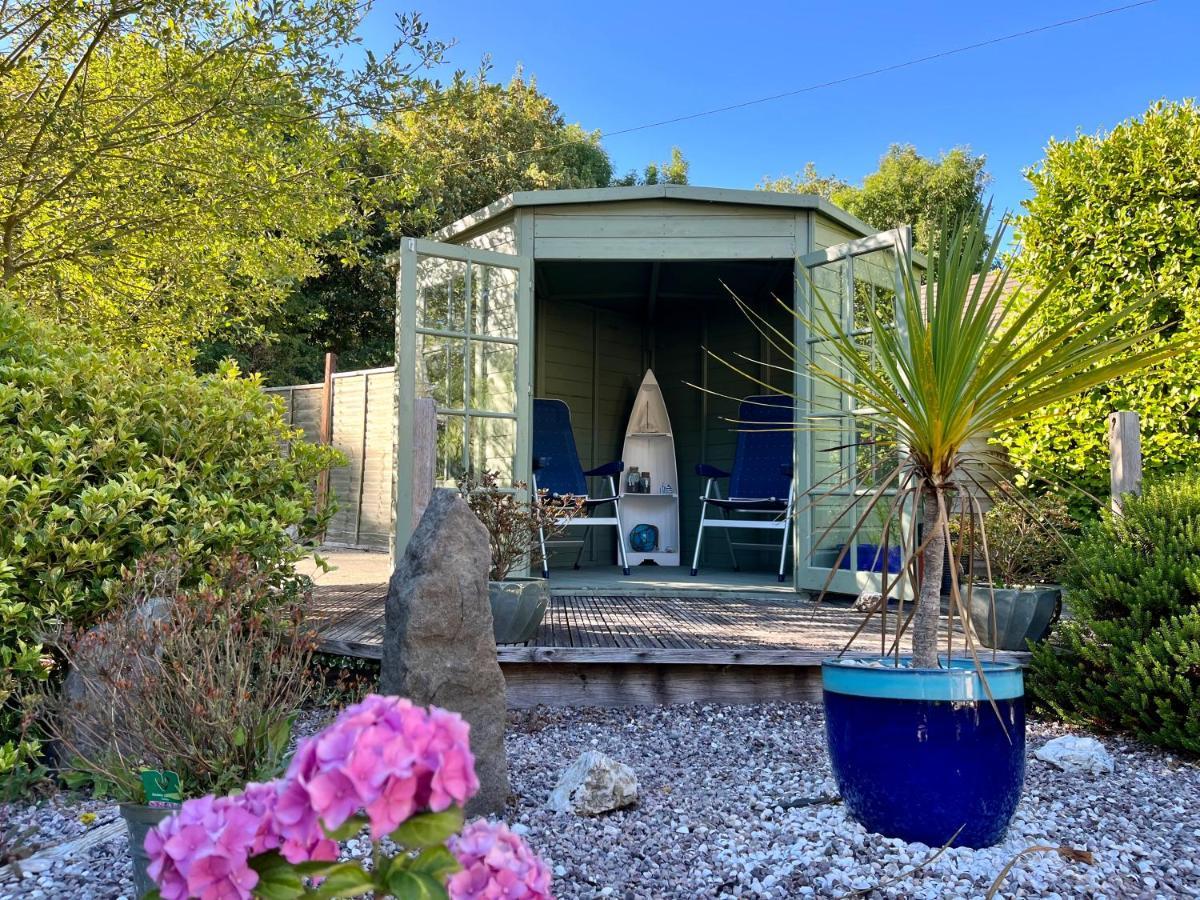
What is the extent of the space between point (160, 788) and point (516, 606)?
1.53m

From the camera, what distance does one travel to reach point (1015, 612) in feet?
10.4

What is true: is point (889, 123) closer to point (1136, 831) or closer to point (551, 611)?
point (551, 611)

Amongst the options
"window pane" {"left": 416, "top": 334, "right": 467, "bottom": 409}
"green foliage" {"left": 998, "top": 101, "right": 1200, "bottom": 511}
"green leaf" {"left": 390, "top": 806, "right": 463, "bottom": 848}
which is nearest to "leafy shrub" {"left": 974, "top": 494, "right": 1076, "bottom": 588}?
"green foliage" {"left": 998, "top": 101, "right": 1200, "bottom": 511}

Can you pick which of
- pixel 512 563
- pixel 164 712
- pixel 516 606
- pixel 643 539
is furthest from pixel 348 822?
pixel 643 539

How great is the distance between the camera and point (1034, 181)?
524cm

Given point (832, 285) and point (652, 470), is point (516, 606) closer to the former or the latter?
point (832, 285)

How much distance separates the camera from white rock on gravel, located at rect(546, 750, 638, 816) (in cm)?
213

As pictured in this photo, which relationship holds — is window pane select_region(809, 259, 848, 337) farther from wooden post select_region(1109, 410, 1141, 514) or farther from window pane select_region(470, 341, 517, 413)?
window pane select_region(470, 341, 517, 413)

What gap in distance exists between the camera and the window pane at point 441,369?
4.53 meters

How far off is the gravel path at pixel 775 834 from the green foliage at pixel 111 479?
555 mm

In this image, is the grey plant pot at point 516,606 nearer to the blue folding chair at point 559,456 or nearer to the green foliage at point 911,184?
the blue folding chair at point 559,456

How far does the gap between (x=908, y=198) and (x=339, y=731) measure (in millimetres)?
16611

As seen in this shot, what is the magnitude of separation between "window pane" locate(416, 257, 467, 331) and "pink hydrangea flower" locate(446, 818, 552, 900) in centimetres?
389

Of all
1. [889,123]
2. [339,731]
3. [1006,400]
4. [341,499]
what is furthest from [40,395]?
[889,123]
